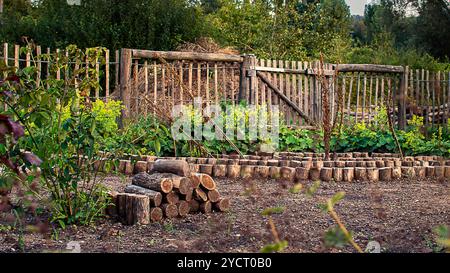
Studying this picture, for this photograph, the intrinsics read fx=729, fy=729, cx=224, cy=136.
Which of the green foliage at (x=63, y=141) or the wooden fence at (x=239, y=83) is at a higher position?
the wooden fence at (x=239, y=83)

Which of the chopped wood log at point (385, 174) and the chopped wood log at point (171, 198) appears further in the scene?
the chopped wood log at point (385, 174)

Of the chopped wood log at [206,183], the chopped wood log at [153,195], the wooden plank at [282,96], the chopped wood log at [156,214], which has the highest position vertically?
the wooden plank at [282,96]

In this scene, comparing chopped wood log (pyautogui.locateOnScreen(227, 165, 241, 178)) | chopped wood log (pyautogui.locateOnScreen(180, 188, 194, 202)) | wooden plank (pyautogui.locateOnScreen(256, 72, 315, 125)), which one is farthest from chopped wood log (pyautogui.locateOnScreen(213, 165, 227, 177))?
wooden plank (pyautogui.locateOnScreen(256, 72, 315, 125))

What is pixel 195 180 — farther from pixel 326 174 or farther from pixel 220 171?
pixel 326 174

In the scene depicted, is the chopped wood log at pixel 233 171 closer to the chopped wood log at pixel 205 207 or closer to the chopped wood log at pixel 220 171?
the chopped wood log at pixel 220 171

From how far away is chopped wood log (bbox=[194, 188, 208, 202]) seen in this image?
5473 millimetres

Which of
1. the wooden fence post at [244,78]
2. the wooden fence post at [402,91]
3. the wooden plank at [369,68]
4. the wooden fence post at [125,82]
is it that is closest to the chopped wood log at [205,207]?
the wooden fence post at [125,82]

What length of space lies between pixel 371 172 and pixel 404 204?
5.41 ft

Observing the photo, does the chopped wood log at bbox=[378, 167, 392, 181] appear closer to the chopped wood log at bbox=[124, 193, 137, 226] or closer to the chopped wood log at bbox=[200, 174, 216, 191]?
the chopped wood log at bbox=[200, 174, 216, 191]

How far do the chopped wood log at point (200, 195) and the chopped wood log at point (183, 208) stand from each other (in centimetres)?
11

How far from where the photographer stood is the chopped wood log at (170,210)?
5.28m

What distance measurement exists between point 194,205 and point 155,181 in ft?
1.31

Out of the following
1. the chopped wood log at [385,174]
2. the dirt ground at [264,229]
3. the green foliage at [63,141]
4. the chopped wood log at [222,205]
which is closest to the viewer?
the dirt ground at [264,229]
